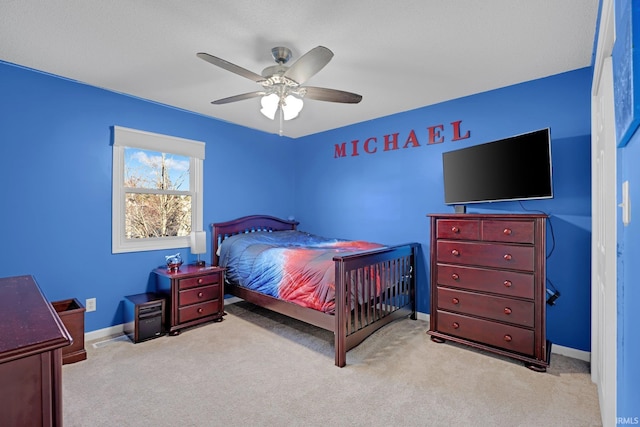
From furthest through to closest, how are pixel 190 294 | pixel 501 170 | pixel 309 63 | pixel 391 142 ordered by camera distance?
pixel 391 142 → pixel 190 294 → pixel 501 170 → pixel 309 63

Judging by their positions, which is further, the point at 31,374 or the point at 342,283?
the point at 342,283

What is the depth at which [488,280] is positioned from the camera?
8.82 feet

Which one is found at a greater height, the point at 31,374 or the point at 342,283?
the point at 31,374

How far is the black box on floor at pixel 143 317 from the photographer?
2.97 m

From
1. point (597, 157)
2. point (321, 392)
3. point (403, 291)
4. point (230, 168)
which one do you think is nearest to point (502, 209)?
point (597, 157)

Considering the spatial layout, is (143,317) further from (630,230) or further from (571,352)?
(571,352)

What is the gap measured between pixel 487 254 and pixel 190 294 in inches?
117

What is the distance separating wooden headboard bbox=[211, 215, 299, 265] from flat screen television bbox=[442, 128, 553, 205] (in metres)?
2.57

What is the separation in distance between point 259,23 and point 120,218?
8.30ft

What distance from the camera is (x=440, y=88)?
312 centimetres

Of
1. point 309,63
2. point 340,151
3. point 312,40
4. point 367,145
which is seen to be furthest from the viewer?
point 340,151

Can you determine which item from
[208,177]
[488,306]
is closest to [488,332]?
[488,306]

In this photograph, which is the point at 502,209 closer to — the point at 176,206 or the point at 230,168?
the point at 230,168

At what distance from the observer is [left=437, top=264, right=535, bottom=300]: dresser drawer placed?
2.51 metres
